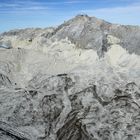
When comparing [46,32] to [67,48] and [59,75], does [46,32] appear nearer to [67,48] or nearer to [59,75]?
[67,48]

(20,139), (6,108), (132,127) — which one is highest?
(20,139)

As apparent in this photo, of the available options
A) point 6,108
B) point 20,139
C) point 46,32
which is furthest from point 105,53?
point 20,139

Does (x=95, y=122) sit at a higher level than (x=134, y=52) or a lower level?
lower

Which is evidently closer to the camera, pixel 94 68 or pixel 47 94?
pixel 47 94

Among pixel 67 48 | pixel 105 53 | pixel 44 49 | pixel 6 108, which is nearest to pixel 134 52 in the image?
pixel 105 53

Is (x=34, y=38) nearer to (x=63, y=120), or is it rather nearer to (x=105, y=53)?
(x=105, y=53)

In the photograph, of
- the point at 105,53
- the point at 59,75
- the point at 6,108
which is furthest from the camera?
the point at 105,53

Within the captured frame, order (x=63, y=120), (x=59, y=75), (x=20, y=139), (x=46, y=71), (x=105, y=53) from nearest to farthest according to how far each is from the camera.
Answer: (x=20, y=139), (x=63, y=120), (x=59, y=75), (x=46, y=71), (x=105, y=53)
